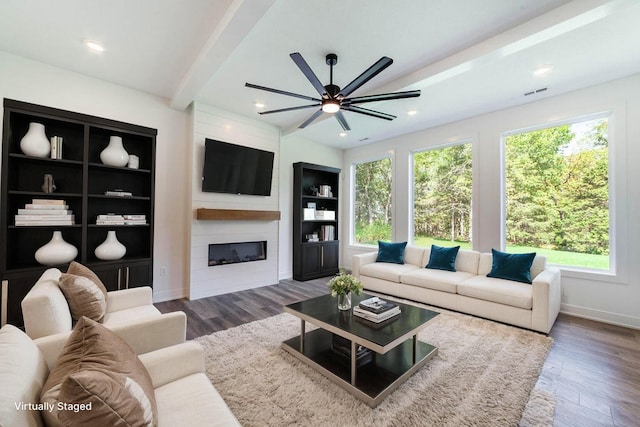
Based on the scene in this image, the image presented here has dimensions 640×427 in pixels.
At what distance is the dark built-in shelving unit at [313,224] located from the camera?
5332 mm

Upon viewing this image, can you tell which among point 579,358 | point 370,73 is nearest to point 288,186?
point 370,73

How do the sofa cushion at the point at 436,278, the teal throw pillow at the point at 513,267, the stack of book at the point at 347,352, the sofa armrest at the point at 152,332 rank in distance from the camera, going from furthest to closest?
the sofa cushion at the point at 436,278 < the teal throw pillow at the point at 513,267 < the stack of book at the point at 347,352 < the sofa armrest at the point at 152,332

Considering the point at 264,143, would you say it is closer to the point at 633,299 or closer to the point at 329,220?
the point at 329,220

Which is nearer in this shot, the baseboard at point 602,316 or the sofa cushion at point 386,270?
the baseboard at point 602,316

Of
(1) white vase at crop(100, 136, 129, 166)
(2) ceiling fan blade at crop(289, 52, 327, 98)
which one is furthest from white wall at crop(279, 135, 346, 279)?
(2) ceiling fan blade at crop(289, 52, 327, 98)

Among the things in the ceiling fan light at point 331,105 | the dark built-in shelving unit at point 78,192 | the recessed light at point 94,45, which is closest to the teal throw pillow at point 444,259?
the ceiling fan light at point 331,105

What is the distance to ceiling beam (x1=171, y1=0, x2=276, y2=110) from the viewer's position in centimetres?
210

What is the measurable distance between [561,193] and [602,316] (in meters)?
1.61

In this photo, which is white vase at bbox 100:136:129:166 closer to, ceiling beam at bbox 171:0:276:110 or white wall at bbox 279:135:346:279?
ceiling beam at bbox 171:0:276:110

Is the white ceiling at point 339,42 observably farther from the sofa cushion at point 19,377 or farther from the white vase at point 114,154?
the sofa cushion at point 19,377

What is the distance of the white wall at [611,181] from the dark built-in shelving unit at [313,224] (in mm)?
2667

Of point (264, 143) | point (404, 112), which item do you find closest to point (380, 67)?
point (404, 112)

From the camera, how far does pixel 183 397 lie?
4.17 feet

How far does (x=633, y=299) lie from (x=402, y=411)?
3414mm
